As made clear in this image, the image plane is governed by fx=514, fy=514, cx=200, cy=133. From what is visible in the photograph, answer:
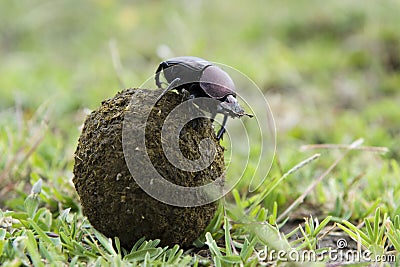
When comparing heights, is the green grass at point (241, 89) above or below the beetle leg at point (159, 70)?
below

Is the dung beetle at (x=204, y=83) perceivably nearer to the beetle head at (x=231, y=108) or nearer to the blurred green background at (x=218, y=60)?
the beetle head at (x=231, y=108)

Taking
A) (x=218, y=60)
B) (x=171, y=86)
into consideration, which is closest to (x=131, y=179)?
(x=171, y=86)

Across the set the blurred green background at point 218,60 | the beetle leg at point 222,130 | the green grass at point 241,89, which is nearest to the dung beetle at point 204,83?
the beetle leg at point 222,130

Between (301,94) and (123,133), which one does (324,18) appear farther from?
(123,133)

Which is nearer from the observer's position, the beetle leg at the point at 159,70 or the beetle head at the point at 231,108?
the beetle head at the point at 231,108
